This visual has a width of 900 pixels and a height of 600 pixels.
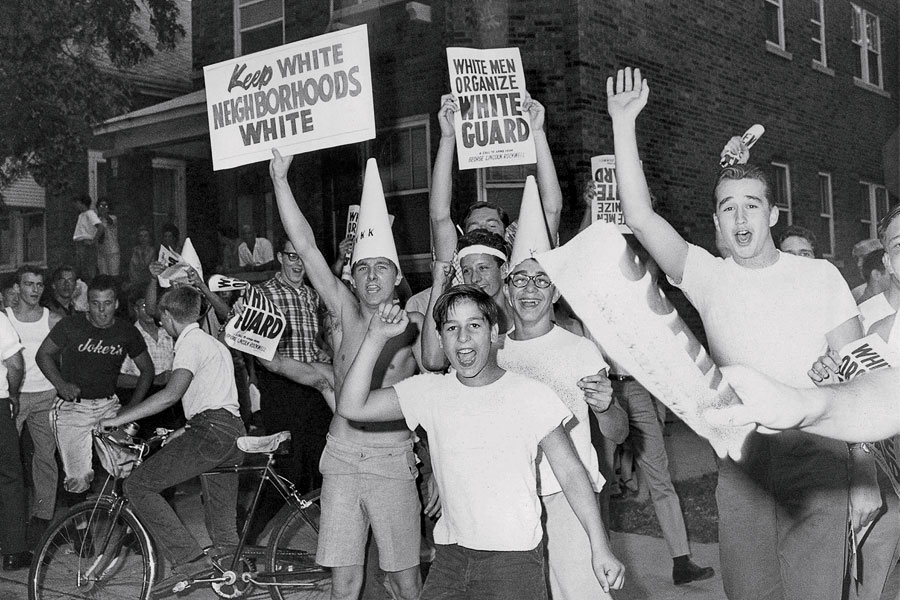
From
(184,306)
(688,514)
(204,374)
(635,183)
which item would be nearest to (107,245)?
(184,306)

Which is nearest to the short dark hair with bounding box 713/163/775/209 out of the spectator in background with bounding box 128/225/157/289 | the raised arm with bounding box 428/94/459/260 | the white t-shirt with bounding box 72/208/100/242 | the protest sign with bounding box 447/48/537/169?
the raised arm with bounding box 428/94/459/260

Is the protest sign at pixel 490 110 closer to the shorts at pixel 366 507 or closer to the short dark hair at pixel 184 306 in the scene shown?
the short dark hair at pixel 184 306

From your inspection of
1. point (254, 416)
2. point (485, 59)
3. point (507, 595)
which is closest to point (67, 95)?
point (254, 416)

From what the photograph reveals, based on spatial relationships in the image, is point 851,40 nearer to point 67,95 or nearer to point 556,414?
point 556,414

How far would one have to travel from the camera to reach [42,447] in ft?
22.2

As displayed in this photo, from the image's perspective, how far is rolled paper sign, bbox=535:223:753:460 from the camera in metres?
2.28

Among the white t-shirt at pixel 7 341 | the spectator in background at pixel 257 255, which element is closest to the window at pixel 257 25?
the spectator in background at pixel 257 255

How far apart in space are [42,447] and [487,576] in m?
4.70

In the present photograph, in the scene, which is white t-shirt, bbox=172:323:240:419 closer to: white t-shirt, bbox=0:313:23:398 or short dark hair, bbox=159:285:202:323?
short dark hair, bbox=159:285:202:323

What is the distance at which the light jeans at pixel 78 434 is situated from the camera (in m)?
6.27

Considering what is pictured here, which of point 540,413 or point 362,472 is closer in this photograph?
point 540,413

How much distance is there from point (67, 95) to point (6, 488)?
12.4 feet

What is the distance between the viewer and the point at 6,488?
584 centimetres

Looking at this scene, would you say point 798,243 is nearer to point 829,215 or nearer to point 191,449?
point 829,215
